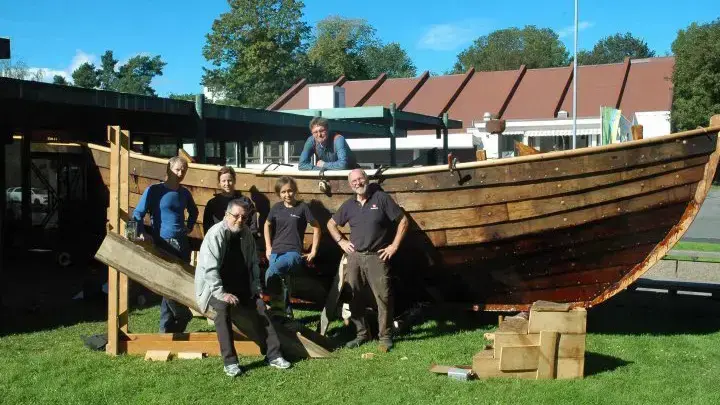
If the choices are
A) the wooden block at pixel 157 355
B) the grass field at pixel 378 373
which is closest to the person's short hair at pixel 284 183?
the grass field at pixel 378 373

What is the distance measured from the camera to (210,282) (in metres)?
5.68

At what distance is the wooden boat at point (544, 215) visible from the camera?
6.41 metres

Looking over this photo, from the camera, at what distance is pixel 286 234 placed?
6.84 metres

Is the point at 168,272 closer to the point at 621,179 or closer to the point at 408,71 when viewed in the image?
the point at 621,179

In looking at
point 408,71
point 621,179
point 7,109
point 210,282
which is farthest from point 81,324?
point 408,71

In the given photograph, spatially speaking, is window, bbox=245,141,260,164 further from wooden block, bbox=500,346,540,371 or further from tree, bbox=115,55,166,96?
tree, bbox=115,55,166,96

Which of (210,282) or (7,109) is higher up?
(7,109)

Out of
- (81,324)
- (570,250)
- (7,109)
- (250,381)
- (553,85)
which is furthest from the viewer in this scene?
(553,85)

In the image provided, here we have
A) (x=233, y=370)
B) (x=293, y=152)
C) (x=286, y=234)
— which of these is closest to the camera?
(x=233, y=370)

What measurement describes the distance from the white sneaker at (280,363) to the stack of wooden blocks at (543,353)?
141cm

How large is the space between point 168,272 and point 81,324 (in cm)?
180

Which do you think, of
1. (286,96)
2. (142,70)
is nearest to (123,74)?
(142,70)

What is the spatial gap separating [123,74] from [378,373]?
80.7m

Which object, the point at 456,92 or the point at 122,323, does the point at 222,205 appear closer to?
the point at 122,323
